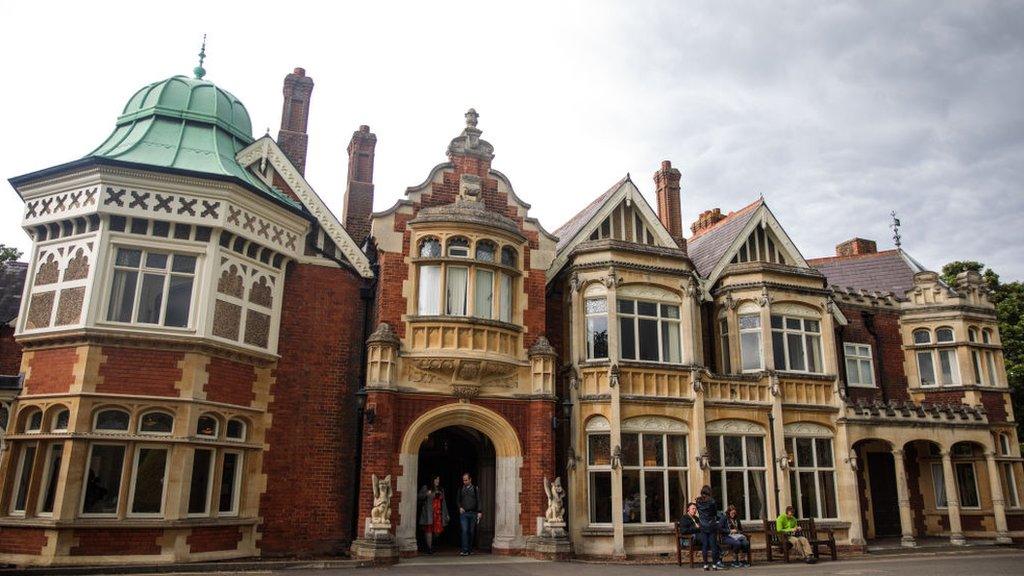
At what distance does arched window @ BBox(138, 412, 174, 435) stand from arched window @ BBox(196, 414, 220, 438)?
1.84 feet

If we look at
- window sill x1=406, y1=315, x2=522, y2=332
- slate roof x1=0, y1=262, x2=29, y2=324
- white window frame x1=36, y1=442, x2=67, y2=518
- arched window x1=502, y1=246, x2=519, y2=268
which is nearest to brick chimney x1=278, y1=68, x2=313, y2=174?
window sill x1=406, y1=315, x2=522, y2=332

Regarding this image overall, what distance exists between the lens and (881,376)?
25016 millimetres

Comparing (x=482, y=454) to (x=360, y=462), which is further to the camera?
(x=482, y=454)

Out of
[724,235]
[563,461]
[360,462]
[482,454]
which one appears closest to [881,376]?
[724,235]

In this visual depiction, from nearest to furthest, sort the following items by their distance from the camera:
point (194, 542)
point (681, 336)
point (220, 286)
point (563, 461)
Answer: point (194, 542) → point (220, 286) → point (563, 461) → point (681, 336)

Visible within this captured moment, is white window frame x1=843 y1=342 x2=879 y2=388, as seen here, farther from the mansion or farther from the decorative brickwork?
the decorative brickwork

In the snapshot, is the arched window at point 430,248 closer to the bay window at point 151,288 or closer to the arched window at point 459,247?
the arched window at point 459,247

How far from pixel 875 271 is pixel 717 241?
960 centimetres

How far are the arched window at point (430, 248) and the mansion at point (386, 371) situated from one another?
95 millimetres

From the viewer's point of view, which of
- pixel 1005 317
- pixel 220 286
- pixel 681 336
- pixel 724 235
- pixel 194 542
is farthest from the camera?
pixel 1005 317

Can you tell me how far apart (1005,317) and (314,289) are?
31.2m

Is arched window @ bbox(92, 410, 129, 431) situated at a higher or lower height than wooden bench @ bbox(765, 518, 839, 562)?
higher

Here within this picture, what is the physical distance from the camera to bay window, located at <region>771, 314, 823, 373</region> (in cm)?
2106

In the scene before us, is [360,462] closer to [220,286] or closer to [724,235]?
[220,286]
